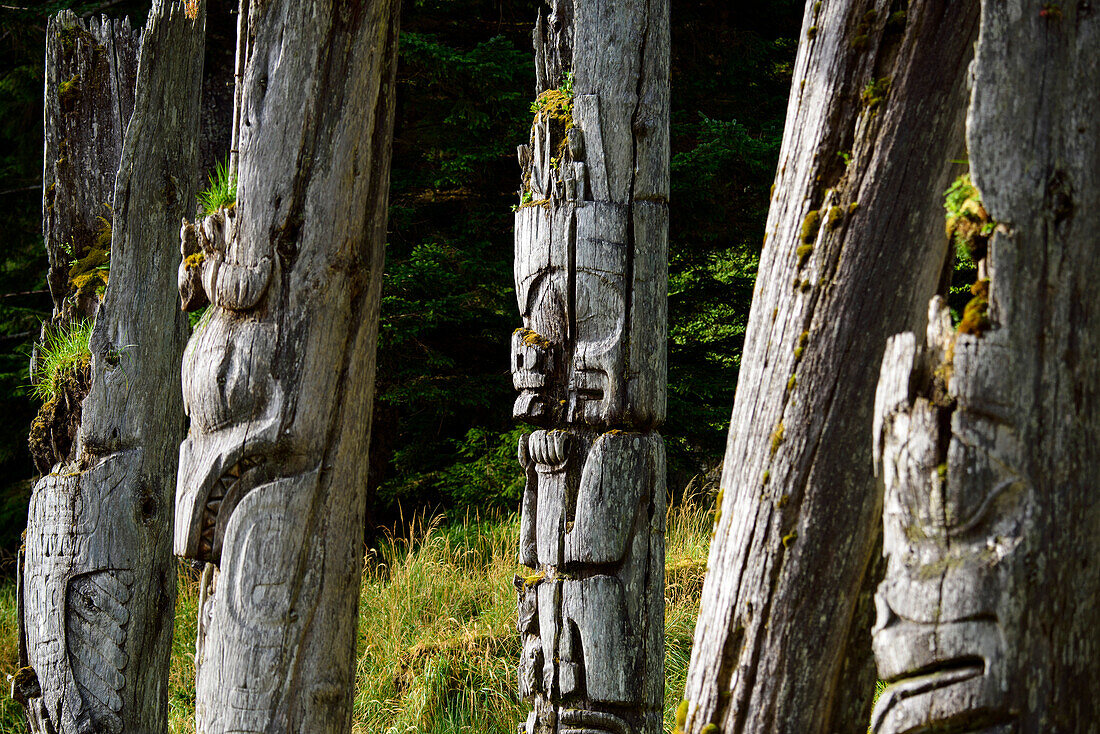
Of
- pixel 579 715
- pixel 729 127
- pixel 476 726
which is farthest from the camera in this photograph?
pixel 729 127

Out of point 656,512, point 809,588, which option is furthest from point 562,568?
point 809,588

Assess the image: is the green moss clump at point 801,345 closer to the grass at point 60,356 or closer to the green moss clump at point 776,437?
the green moss clump at point 776,437

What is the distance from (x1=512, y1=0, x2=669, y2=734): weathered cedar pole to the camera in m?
4.28

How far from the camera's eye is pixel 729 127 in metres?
8.35

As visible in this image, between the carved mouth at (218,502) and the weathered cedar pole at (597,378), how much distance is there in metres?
1.75

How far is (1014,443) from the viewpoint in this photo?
6.51ft

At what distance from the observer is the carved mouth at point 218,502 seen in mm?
3037

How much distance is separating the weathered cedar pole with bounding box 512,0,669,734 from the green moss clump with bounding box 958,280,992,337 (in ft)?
7.91

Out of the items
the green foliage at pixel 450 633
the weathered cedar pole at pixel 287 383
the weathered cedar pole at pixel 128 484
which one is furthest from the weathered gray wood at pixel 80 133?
the green foliage at pixel 450 633

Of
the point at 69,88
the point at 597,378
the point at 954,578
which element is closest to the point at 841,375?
the point at 954,578

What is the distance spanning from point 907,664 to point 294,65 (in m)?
2.55

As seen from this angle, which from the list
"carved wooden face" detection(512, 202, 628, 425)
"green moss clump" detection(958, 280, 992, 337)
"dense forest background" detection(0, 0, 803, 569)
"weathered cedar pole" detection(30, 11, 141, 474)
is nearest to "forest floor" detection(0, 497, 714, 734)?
"dense forest background" detection(0, 0, 803, 569)

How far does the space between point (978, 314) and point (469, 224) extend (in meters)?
7.82

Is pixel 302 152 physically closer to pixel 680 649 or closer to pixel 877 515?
pixel 877 515
